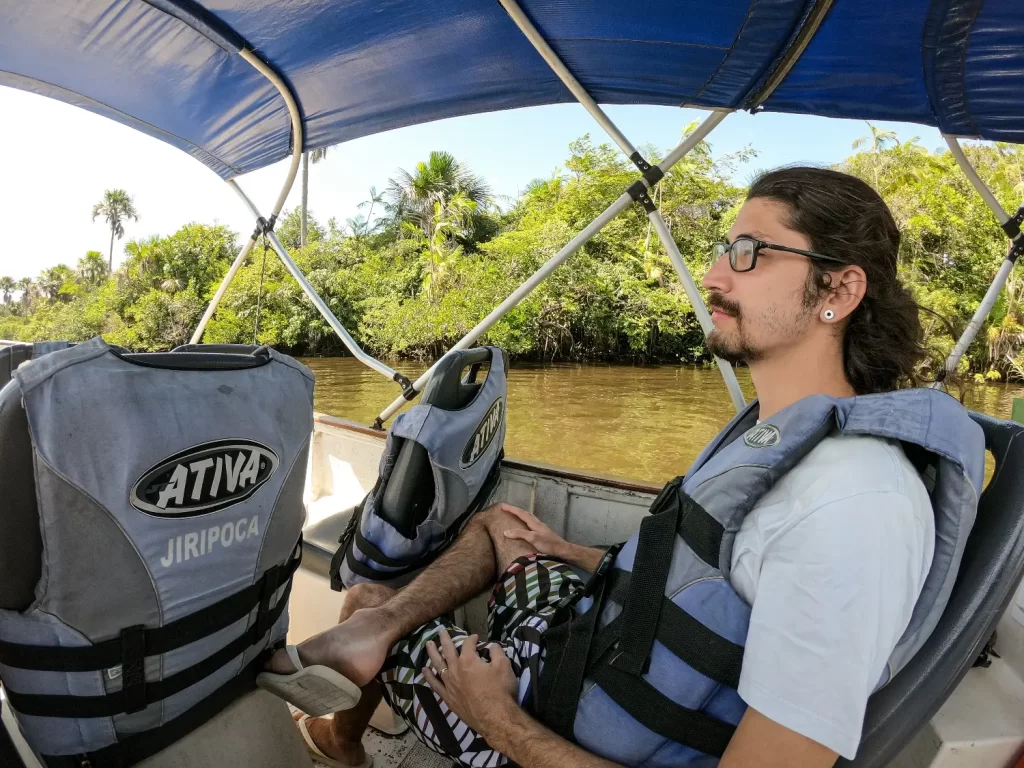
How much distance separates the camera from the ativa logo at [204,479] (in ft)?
2.65

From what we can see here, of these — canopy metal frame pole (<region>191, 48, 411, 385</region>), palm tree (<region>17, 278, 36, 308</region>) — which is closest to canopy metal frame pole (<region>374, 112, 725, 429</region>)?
canopy metal frame pole (<region>191, 48, 411, 385</region>)

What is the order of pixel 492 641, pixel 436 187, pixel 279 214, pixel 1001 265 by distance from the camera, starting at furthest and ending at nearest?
pixel 436 187
pixel 279 214
pixel 1001 265
pixel 492 641

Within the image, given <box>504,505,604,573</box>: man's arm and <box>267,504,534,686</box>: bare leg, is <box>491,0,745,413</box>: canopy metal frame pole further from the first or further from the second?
<box>267,504,534,686</box>: bare leg

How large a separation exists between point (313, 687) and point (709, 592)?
0.71 meters

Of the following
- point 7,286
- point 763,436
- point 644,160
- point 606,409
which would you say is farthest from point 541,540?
point 7,286

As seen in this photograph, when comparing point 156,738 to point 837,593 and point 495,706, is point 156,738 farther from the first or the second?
point 837,593

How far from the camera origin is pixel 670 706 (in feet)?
2.98

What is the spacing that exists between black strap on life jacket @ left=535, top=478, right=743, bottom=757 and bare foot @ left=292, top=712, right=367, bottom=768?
639 millimetres

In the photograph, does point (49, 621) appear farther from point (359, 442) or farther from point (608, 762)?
point (359, 442)

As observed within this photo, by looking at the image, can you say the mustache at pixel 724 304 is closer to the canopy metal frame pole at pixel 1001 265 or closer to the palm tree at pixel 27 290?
the canopy metal frame pole at pixel 1001 265

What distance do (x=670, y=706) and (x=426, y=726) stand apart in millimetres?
548

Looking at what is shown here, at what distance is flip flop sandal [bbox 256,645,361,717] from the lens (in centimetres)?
105

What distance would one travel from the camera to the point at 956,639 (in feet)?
2.58

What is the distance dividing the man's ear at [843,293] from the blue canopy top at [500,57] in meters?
0.93
